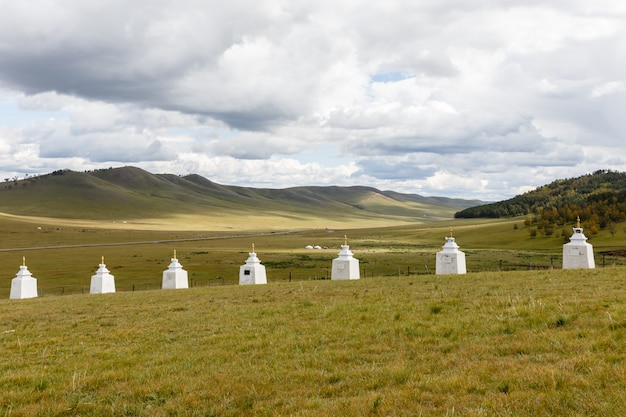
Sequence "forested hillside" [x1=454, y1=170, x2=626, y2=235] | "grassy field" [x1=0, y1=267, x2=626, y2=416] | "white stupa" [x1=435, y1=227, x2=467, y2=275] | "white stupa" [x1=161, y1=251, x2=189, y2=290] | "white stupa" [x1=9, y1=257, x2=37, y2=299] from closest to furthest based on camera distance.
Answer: "grassy field" [x1=0, y1=267, x2=626, y2=416] < "white stupa" [x1=435, y1=227, x2=467, y2=275] < "white stupa" [x1=161, y1=251, x2=189, y2=290] < "white stupa" [x1=9, y1=257, x2=37, y2=299] < "forested hillside" [x1=454, y1=170, x2=626, y2=235]

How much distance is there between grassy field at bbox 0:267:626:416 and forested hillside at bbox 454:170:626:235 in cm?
4900

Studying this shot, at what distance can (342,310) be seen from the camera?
14.6 meters

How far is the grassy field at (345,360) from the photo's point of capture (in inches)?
277

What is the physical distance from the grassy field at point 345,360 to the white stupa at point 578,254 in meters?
11.5

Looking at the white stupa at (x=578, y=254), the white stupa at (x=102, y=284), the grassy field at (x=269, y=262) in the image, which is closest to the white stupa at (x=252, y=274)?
the grassy field at (x=269, y=262)

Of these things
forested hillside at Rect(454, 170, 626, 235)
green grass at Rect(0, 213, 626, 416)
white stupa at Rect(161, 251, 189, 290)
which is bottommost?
green grass at Rect(0, 213, 626, 416)

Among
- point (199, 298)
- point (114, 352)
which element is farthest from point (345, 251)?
point (114, 352)

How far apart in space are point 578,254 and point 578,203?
289ft

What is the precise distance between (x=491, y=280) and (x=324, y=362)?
13.1 metres

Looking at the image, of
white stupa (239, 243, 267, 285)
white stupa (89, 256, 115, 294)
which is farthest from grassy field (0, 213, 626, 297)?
white stupa (89, 256, 115, 294)

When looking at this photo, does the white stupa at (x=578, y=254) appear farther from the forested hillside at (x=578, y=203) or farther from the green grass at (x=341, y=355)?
the forested hillside at (x=578, y=203)

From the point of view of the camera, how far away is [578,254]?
27.3m

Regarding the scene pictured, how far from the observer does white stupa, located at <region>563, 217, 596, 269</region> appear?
2695 cm

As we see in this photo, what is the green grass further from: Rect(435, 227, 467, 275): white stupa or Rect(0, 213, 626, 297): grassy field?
Rect(0, 213, 626, 297): grassy field
